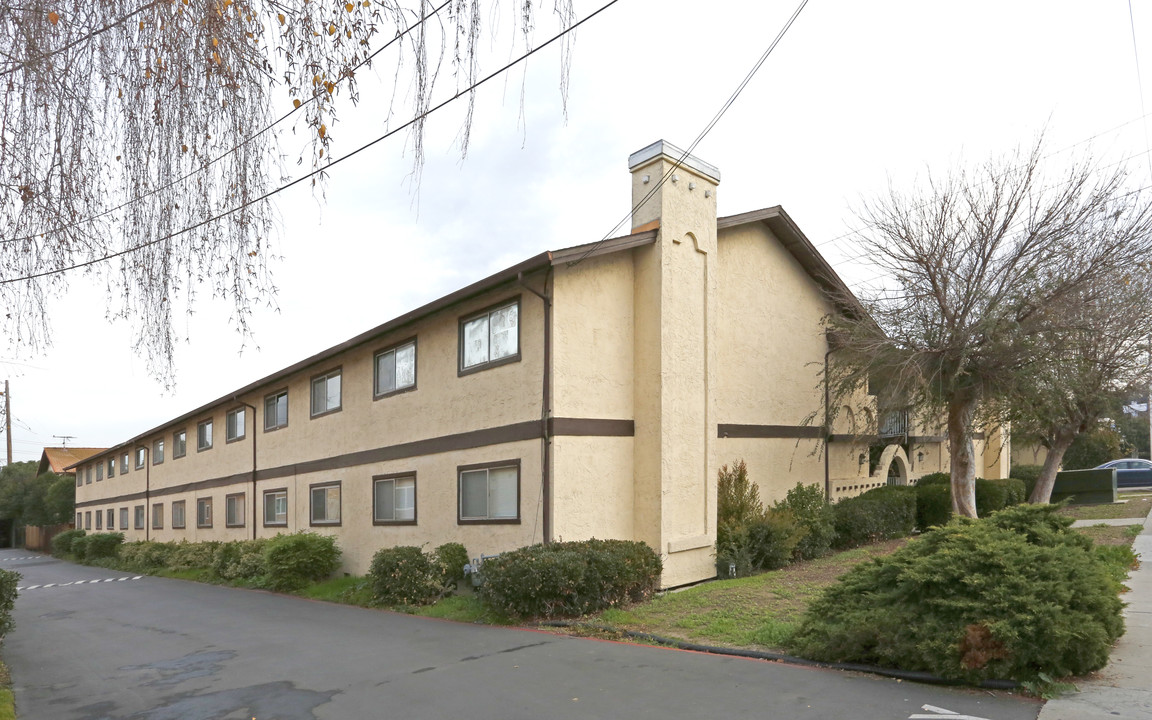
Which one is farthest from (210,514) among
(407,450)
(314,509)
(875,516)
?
(875,516)

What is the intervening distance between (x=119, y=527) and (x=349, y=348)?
1121 inches

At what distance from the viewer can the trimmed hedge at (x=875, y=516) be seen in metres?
18.5

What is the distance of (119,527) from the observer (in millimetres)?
41625

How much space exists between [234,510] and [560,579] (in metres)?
19.2

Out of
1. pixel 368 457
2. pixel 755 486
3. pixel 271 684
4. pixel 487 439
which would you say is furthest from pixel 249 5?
pixel 368 457

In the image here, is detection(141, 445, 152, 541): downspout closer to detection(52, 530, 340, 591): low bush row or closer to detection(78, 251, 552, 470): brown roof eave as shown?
detection(52, 530, 340, 591): low bush row

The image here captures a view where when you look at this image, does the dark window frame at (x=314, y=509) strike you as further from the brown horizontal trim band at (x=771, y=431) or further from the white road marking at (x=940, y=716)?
the white road marking at (x=940, y=716)

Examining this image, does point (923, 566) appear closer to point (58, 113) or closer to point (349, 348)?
point (58, 113)

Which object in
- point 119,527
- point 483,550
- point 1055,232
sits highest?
point 1055,232

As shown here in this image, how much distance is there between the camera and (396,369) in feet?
62.6

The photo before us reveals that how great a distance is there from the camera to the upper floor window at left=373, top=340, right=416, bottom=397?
18.5 metres

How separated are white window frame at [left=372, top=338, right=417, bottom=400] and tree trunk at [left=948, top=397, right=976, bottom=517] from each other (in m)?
11.5

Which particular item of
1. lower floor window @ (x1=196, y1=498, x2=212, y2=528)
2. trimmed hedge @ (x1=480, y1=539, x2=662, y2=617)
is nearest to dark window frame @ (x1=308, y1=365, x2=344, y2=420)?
trimmed hedge @ (x1=480, y1=539, x2=662, y2=617)

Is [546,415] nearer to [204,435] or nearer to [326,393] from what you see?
[326,393]
